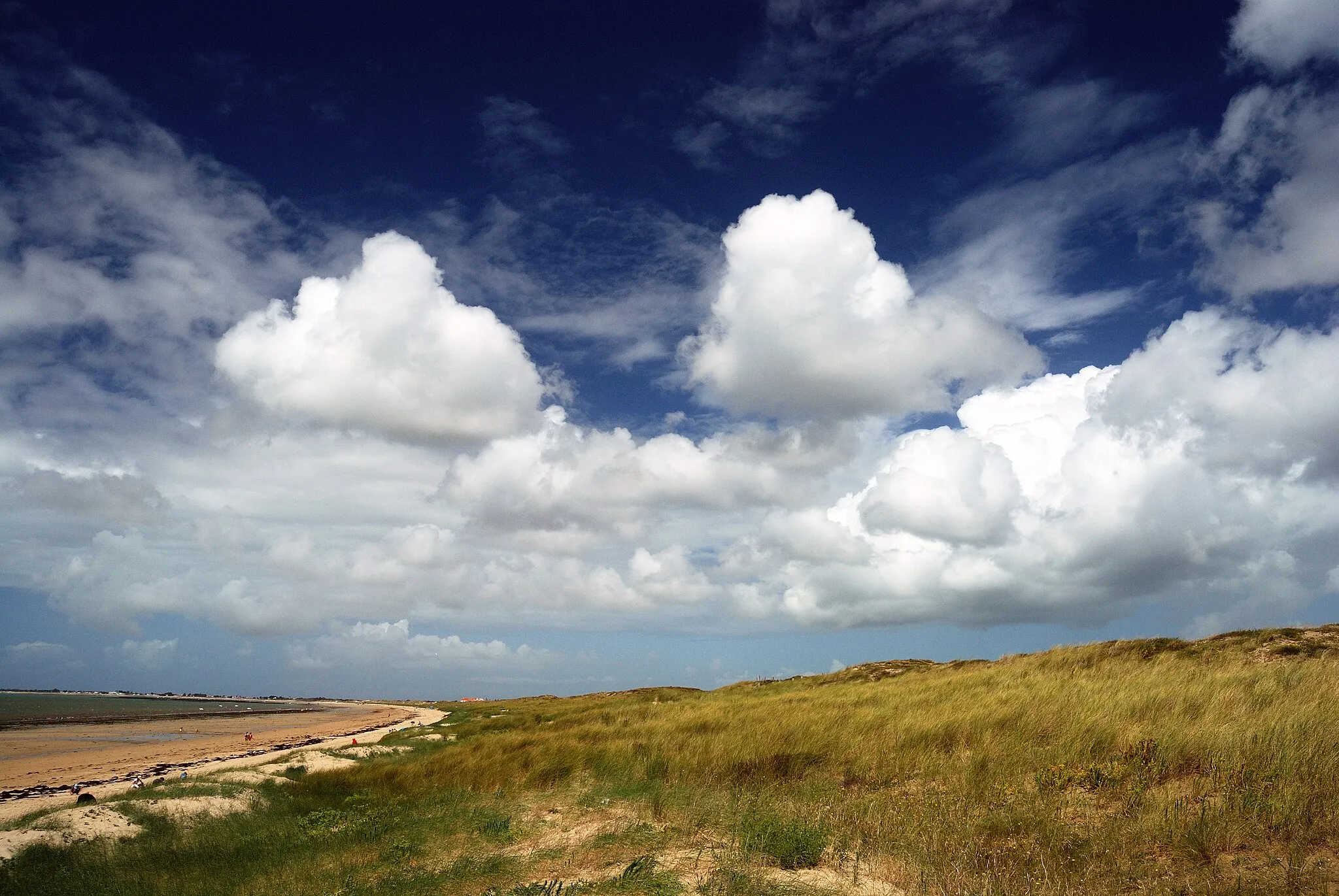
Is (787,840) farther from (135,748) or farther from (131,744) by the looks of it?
(131,744)

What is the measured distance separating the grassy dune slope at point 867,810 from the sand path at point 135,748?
380 inches

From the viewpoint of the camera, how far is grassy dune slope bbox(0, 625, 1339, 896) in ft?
20.8

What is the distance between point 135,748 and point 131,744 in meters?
3.94

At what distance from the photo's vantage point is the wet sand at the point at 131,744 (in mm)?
32219

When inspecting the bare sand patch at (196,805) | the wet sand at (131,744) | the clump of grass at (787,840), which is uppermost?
the clump of grass at (787,840)

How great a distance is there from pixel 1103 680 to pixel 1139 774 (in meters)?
6.94

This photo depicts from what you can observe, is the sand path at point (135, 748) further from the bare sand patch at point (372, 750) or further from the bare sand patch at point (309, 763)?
the bare sand patch at point (372, 750)

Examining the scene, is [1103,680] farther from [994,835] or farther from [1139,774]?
[994,835]

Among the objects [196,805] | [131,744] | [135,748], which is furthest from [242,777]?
[131,744]

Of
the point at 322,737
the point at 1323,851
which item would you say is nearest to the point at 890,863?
the point at 1323,851

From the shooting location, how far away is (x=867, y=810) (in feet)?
28.7

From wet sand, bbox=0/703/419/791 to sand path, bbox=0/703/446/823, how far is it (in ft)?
0.21

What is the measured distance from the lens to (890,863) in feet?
22.6

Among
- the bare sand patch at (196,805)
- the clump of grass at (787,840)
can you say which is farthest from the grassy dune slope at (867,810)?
the bare sand patch at (196,805)
